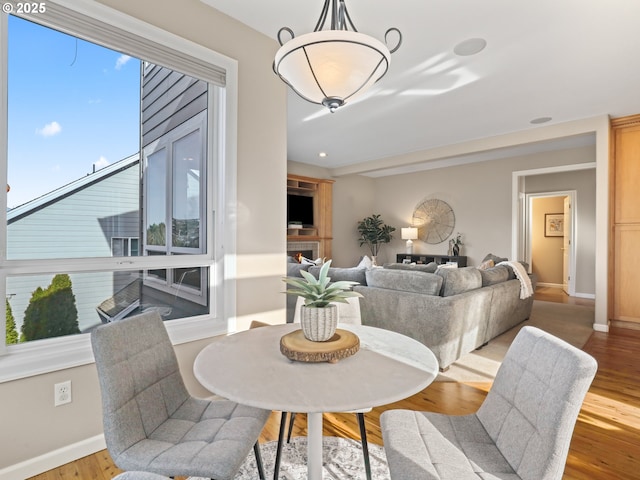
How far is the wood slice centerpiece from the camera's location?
1.21 metres

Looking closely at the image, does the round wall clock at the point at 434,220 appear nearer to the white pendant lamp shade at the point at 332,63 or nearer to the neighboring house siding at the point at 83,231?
the white pendant lamp shade at the point at 332,63

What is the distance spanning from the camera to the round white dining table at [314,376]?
37.7 inches

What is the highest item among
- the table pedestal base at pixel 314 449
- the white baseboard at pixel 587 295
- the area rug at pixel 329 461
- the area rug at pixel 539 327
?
the table pedestal base at pixel 314 449

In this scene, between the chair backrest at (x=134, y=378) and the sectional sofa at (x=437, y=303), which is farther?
the sectional sofa at (x=437, y=303)

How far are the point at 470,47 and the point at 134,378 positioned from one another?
3.14 m

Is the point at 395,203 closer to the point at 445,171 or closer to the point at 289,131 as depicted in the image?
the point at 445,171

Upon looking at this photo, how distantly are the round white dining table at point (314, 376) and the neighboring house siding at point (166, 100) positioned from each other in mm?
1561

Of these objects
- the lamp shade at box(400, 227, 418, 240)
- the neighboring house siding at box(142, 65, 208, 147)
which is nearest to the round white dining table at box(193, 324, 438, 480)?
the neighboring house siding at box(142, 65, 208, 147)

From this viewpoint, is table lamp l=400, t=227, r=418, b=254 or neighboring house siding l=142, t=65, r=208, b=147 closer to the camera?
neighboring house siding l=142, t=65, r=208, b=147

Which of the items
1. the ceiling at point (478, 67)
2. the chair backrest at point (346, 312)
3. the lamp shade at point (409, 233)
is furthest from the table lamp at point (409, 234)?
the chair backrest at point (346, 312)

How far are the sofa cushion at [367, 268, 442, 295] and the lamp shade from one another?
169 inches

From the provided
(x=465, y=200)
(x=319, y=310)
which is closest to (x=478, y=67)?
(x=319, y=310)

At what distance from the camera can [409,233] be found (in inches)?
295

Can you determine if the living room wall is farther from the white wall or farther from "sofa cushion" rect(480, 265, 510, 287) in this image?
the white wall
